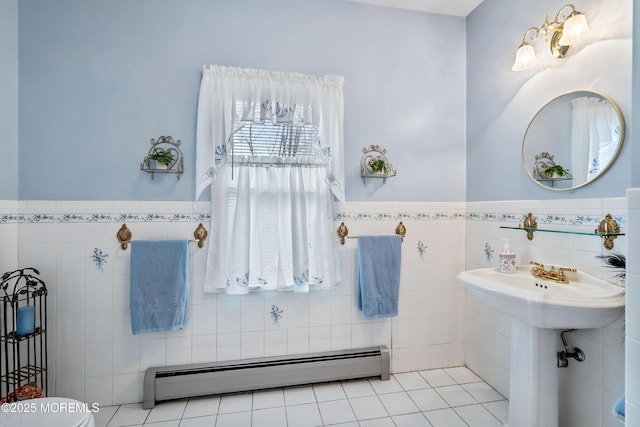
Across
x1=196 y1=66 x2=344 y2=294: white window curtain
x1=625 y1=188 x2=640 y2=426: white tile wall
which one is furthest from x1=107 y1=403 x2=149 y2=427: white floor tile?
x1=625 y1=188 x2=640 y2=426: white tile wall

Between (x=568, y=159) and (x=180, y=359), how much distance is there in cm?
243

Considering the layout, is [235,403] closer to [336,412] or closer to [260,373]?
[260,373]

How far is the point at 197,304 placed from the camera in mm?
2016

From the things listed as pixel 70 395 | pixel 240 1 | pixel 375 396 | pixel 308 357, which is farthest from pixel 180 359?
pixel 240 1

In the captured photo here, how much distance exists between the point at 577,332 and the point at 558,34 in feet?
4.86

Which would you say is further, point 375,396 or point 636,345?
point 375,396

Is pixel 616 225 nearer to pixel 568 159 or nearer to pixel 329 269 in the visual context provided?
pixel 568 159

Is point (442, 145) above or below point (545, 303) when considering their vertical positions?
above

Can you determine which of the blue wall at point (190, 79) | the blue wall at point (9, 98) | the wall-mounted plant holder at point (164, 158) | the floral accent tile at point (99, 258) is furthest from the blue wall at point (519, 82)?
the blue wall at point (9, 98)

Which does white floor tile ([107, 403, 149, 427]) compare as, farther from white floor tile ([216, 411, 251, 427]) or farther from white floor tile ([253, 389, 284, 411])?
white floor tile ([253, 389, 284, 411])

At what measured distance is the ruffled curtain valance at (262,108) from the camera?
197cm

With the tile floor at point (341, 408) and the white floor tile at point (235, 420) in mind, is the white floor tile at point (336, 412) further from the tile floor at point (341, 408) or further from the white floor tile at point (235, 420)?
the white floor tile at point (235, 420)

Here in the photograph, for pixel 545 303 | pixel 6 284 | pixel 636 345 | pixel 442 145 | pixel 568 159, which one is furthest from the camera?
pixel 442 145

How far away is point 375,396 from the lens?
2.02 m
